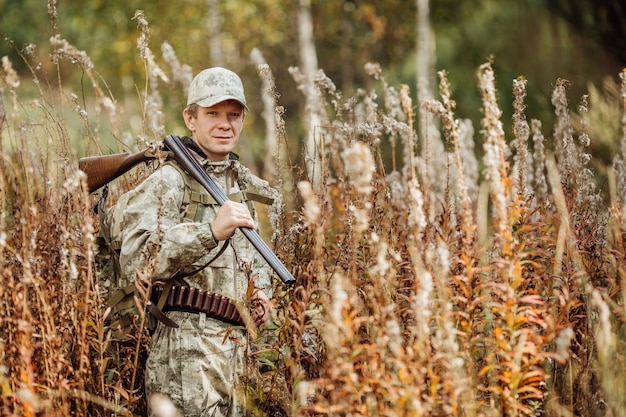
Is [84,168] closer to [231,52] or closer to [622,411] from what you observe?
[622,411]

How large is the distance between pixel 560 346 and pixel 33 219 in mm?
2308

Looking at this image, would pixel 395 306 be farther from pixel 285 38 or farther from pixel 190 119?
pixel 285 38

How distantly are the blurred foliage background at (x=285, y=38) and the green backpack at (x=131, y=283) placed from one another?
25.2 ft

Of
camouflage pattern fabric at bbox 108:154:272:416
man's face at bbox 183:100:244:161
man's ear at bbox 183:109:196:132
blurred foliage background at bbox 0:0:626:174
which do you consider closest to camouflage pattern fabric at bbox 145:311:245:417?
camouflage pattern fabric at bbox 108:154:272:416

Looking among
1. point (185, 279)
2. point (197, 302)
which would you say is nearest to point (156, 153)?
point (185, 279)

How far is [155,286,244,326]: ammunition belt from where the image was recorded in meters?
3.18

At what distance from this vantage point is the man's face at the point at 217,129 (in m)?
3.46

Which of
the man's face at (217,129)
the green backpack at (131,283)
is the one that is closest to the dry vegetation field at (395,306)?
the green backpack at (131,283)

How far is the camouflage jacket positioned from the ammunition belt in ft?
0.19

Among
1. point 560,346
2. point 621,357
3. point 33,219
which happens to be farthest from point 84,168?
point 621,357

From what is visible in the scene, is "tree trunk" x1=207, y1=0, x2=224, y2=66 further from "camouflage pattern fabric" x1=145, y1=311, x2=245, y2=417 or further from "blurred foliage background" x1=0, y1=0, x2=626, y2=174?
"camouflage pattern fabric" x1=145, y1=311, x2=245, y2=417

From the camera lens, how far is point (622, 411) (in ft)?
9.05

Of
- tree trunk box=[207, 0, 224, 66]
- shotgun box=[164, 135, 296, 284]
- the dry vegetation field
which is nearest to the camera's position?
the dry vegetation field

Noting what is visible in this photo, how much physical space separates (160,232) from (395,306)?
3.45ft
